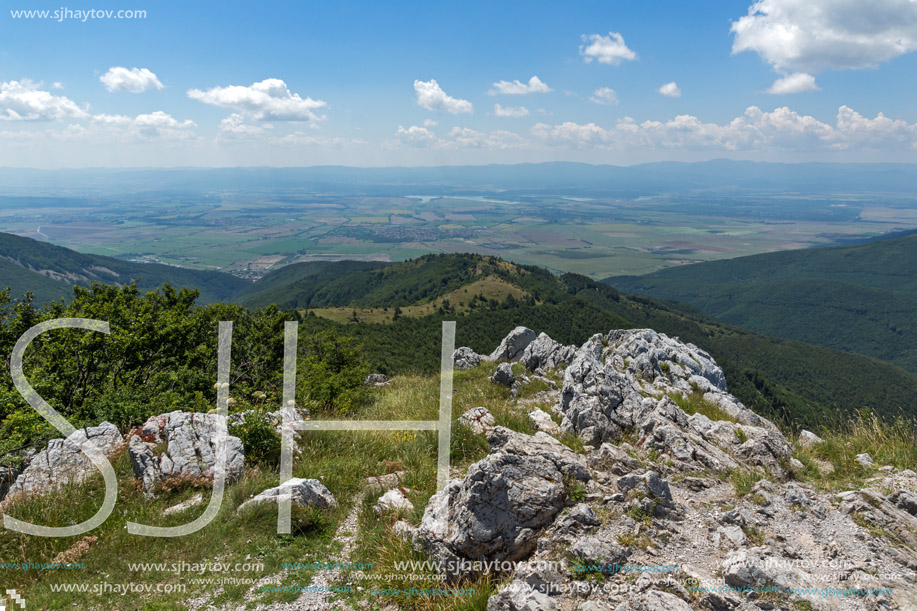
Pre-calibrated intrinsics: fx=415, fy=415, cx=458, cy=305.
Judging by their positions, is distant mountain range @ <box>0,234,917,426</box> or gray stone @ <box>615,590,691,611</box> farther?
distant mountain range @ <box>0,234,917,426</box>

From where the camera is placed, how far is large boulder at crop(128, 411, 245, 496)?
7.26 m

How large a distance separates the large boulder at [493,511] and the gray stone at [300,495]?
2012 mm

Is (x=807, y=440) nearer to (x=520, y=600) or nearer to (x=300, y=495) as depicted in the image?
(x=520, y=600)

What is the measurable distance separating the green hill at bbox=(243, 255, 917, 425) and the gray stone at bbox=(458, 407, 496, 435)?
4658 centimetres

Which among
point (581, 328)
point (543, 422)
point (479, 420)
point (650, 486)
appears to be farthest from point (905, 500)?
point (581, 328)

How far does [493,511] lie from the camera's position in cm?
570

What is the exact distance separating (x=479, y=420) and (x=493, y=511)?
3898 mm

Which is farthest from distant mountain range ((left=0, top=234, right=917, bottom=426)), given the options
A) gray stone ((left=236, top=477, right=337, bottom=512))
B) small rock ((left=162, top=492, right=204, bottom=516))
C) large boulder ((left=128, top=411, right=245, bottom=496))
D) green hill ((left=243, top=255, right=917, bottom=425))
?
gray stone ((left=236, top=477, right=337, bottom=512))

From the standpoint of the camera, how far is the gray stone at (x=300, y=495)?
666 cm

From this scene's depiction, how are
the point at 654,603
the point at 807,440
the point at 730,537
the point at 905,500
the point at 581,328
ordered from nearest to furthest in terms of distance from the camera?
the point at 654,603 → the point at 730,537 → the point at 905,500 → the point at 807,440 → the point at 581,328

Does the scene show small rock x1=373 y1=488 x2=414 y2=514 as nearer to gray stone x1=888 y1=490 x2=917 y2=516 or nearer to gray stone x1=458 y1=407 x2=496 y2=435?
gray stone x1=458 y1=407 x2=496 y2=435

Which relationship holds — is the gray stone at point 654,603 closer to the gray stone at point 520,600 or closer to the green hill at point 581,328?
the gray stone at point 520,600

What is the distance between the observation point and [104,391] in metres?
11.4

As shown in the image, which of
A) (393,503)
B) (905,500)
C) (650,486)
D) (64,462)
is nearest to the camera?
(905,500)
